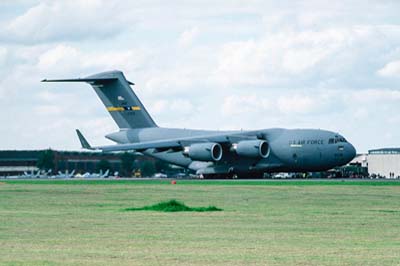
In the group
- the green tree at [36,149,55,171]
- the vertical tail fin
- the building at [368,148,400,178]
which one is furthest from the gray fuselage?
the green tree at [36,149,55,171]

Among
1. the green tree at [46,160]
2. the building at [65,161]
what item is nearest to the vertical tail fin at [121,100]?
the building at [65,161]

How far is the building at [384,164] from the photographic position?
116 meters

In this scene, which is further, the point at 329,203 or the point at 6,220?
the point at 329,203

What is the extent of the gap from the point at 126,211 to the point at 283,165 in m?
51.5

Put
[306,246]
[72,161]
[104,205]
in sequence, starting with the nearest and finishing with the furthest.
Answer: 1. [306,246]
2. [104,205]
3. [72,161]

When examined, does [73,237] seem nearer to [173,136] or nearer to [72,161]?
[173,136]

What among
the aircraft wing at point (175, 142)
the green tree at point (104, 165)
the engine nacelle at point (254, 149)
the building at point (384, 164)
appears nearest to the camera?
the engine nacelle at point (254, 149)

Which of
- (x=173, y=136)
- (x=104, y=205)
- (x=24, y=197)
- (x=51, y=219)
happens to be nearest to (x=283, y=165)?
(x=173, y=136)

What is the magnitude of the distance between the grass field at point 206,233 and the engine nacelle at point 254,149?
41376 millimetres

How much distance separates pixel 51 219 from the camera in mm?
34375

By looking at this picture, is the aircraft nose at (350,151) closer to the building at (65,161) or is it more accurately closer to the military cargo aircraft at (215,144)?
the military cargo aircraft at (215,144)

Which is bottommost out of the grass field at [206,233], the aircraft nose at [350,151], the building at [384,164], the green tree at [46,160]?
the grass field at [206,233]

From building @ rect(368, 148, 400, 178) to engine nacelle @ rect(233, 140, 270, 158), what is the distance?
2754cm

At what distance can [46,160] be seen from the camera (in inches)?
4919
